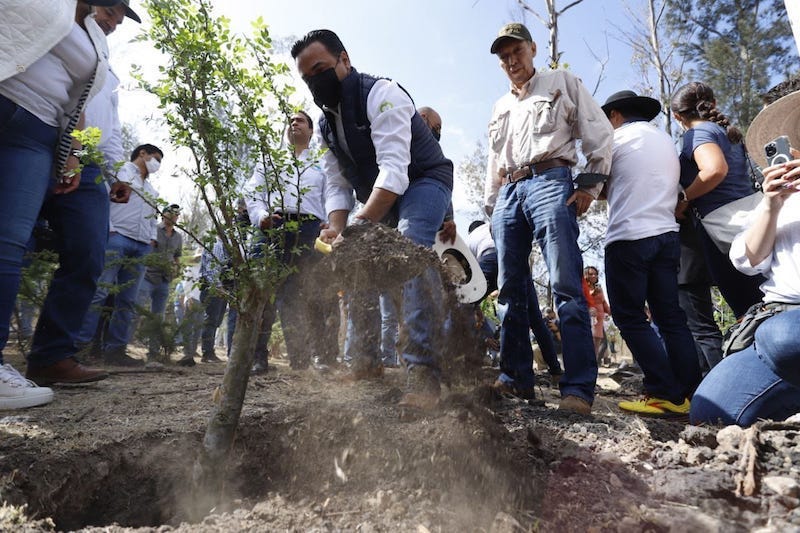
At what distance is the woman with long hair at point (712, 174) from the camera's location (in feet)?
9.71

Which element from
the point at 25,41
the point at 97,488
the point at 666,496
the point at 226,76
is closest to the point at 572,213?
the point at 666,496

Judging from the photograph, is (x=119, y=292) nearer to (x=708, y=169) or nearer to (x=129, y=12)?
(x=129, y=12)

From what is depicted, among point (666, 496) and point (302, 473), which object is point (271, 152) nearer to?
point (302, 473)

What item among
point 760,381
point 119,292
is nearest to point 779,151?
point 760,381

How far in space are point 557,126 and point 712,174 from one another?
1.04 m

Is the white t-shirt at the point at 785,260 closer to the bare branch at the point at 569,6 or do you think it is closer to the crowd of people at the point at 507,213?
the crowd of people at the point at 507,213

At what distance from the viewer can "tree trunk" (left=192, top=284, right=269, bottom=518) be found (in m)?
1.62

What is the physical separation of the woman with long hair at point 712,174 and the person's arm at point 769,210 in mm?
1020

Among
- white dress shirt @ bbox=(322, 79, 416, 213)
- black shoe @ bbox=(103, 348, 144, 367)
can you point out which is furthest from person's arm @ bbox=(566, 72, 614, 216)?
black shoe @ bbox=(103, 348, 144, 367)

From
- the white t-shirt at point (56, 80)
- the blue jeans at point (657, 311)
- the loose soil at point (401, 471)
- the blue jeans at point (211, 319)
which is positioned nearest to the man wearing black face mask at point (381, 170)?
the loose soil at point (401, 471)

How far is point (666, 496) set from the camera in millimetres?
1304

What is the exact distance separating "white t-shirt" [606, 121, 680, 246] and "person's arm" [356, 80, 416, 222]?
1462 mm

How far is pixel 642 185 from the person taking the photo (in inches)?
119

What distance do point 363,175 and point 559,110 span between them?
4.19 ft
